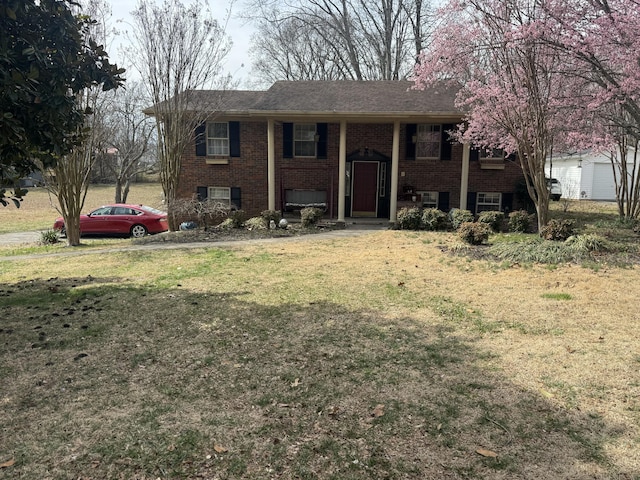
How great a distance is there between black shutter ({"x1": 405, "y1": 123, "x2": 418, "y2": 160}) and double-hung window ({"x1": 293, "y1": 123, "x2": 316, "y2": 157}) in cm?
343

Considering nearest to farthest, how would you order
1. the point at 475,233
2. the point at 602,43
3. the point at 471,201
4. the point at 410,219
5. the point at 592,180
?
1. the point at 602,43
2. the point at 475,233
3. the point at 410,219
4. the point at 471,201
5. the point at 592,180

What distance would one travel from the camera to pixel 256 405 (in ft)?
11.0

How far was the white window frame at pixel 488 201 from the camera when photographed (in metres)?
A: 16.2

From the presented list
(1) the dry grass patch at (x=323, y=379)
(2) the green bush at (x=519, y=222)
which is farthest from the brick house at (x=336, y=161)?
(1) the dry grass patch at (x=323, y=379)

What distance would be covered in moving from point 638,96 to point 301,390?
9.49m

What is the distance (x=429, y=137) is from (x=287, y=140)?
5191 mm

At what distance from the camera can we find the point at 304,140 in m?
16.6

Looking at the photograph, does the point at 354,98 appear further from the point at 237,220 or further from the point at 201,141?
the point at 237,220

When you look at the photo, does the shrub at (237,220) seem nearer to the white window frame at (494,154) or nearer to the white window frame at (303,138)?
the white window frame at (303,138)

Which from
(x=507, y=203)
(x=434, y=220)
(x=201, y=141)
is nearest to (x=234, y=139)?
(x=201, y=141)

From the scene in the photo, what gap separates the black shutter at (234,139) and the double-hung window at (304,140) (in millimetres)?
2051

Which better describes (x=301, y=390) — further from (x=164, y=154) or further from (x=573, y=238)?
(x=164, y=154)


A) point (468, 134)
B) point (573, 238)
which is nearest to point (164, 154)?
point (468, 134)

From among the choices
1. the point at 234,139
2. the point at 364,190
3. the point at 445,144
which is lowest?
the point at 364,190
